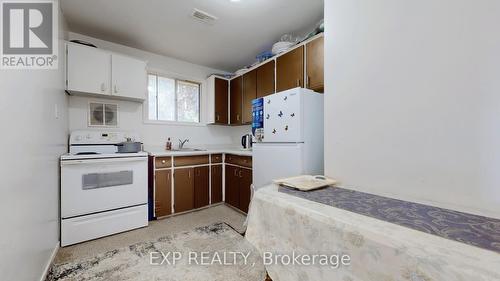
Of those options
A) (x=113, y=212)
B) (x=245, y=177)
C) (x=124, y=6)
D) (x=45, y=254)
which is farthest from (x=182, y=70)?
(x=45, y=254)

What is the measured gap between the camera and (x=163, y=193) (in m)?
2.55

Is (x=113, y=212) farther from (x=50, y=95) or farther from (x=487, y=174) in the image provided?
(x=487, y=174)

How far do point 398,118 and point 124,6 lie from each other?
8.68 feet

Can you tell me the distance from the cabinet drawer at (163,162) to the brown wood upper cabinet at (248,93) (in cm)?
133

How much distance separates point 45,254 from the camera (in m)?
1.47

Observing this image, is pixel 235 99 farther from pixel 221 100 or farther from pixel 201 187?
pixel 201 187

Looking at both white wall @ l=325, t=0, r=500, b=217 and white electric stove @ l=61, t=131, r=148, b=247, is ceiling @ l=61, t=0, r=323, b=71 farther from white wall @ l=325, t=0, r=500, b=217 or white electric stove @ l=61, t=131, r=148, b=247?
white electric stove @ l=61, t=131, r=148, b=247

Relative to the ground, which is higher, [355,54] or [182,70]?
[182,70]

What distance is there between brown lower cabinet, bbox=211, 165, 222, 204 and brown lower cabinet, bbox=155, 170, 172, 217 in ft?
2.12

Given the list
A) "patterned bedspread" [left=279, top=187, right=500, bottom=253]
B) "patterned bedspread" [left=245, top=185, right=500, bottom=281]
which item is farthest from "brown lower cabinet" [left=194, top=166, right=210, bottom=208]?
"patterned bedspread" [left=279, top=187, right=500, bottom=253]

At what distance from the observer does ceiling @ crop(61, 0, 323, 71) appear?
1.99 metres

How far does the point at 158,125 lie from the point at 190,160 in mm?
852

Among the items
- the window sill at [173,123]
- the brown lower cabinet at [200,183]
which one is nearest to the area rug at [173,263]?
the brown lower cabinet at [200,183]

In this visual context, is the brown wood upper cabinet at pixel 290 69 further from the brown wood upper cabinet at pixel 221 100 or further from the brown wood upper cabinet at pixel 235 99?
the brown wood upper cabinet at pixel 221 100
